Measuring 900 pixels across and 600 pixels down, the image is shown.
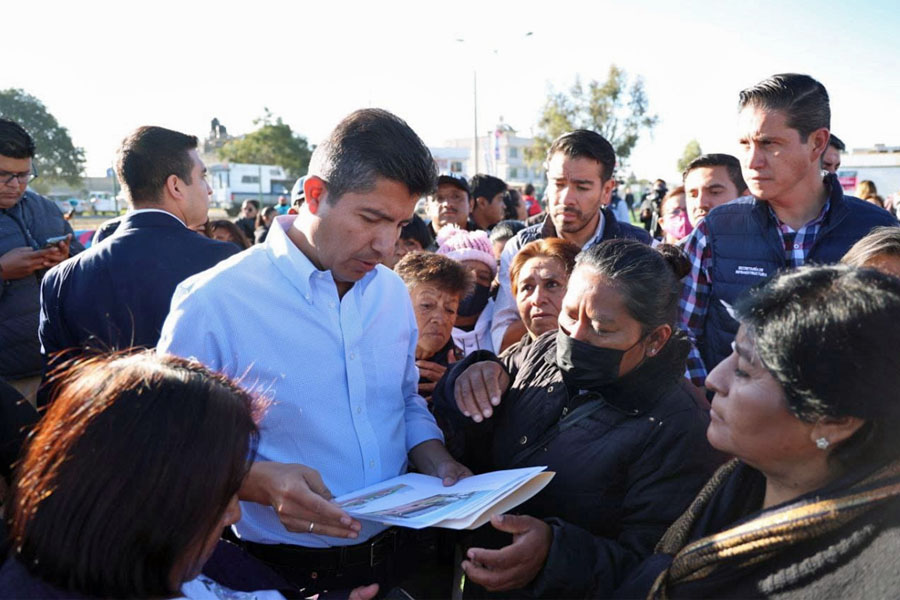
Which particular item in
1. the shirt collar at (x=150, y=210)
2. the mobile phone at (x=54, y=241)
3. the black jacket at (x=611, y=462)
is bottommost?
the black jacket at (x=611, y=462)

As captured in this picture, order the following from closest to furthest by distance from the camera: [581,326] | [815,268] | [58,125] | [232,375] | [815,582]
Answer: [815,582] → [815,268] → [232,375] → [581,326] → [58,125]

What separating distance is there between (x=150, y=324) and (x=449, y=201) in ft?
12.9

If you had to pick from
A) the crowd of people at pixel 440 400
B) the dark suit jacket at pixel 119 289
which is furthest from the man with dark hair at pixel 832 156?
the dark suit jacket at pixel 119 289

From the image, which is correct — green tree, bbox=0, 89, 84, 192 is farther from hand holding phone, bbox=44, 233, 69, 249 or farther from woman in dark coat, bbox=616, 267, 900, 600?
woman in dark coat, bbox=616, 267, 900, 600

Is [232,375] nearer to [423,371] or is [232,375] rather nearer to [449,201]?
[423,371]

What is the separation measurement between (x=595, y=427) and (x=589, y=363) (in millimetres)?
212

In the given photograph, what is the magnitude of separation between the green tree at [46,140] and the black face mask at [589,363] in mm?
36189

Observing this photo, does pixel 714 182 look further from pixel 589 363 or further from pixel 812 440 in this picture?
pixel 812 440

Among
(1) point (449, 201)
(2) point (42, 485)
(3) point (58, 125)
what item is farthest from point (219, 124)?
(2) point (42, 485)

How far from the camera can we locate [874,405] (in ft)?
4.58

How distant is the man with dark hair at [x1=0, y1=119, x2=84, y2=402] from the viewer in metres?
3.74

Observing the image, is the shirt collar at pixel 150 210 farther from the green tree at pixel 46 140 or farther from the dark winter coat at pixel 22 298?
→ the green tree at pixel 46 140

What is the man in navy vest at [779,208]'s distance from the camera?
3.06 metres

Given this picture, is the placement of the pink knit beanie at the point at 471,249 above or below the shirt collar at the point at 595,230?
below
